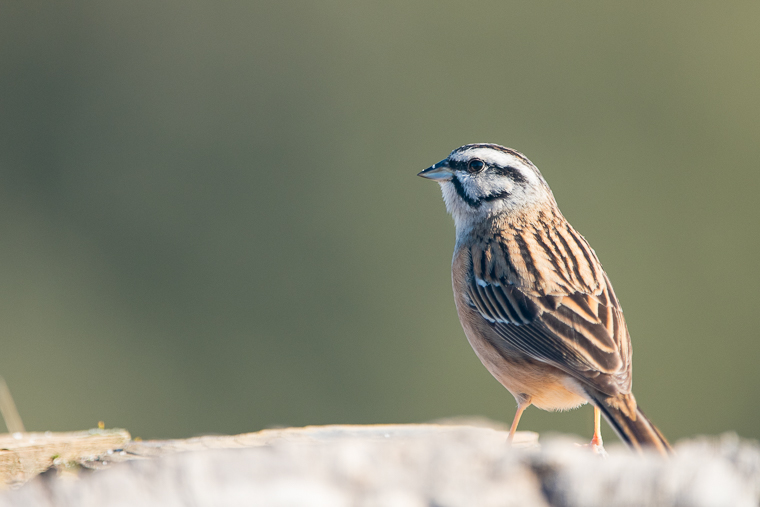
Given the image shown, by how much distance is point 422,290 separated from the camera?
18547 mm

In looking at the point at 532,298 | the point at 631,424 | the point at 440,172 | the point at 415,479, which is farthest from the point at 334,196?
the point at 415,479

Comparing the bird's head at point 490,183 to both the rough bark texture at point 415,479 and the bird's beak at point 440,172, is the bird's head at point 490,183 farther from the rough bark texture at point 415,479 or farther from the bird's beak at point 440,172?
the rough bark texture at point 415,479

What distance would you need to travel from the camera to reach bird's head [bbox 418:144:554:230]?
5.76 metres

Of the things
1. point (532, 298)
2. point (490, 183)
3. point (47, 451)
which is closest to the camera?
point (47, 451)

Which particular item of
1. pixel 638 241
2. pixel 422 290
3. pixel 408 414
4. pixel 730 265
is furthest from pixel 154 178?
pixel 730 265

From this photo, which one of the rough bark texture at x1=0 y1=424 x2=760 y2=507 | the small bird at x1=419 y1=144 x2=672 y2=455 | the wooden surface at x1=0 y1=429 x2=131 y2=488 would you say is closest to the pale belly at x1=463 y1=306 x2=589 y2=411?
the small bird at x1=419 y1=144 x2=672 y2=455

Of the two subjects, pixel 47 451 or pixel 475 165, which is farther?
pixel 475 165

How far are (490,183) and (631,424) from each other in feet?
7.56

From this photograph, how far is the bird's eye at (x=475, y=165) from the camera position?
580 cm

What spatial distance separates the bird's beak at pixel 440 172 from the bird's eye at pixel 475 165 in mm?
128

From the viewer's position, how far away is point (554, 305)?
15.5 ft

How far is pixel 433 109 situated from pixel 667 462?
62.0 feet

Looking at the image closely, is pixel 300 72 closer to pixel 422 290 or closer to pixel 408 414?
pixel 422 290

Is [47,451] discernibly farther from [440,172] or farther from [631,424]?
[440,172]
